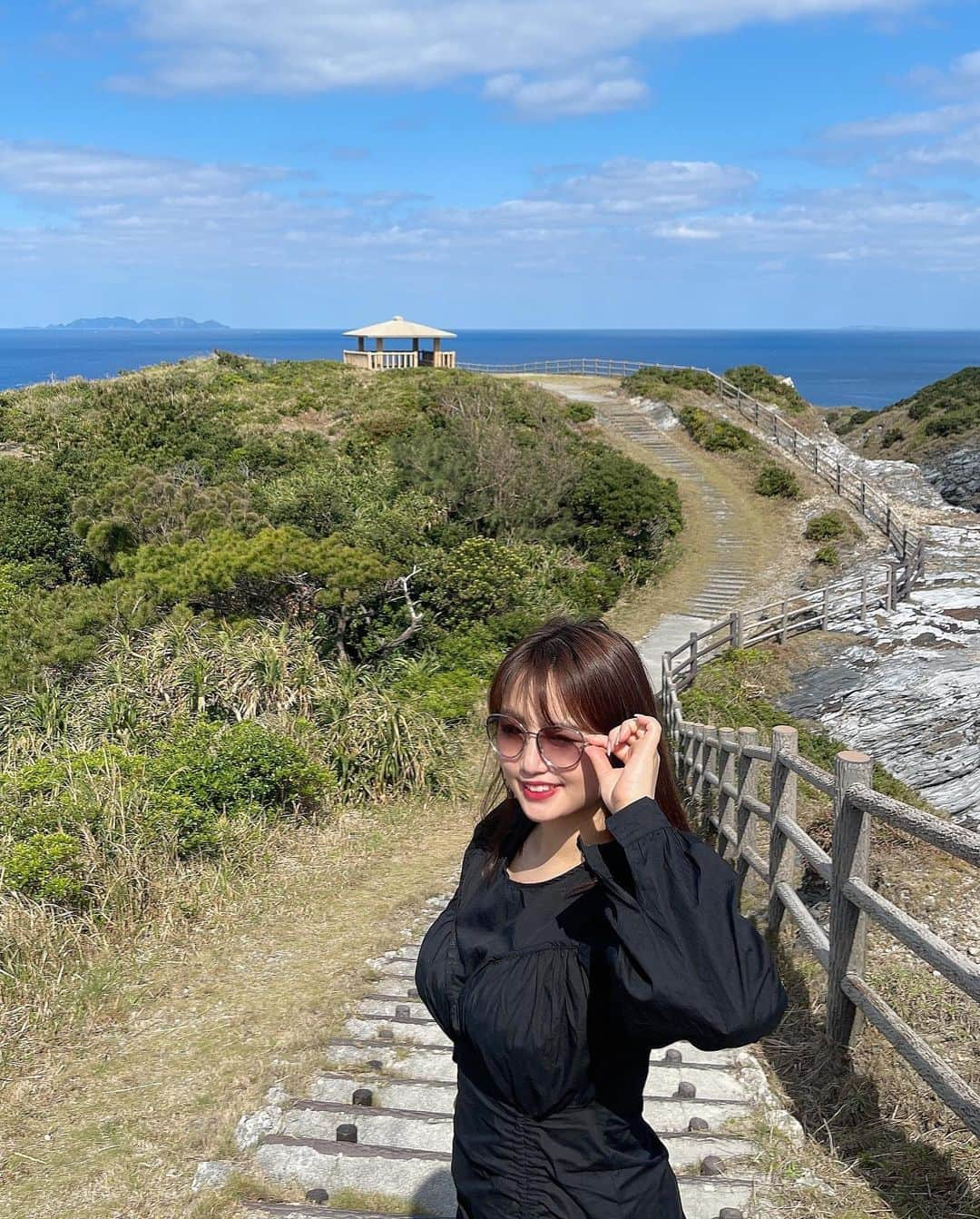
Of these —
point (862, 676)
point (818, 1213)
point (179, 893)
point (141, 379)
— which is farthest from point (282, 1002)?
point (141, 379)

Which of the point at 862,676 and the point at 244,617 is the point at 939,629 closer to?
the point at 862,676

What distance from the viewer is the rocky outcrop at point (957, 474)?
28.1 metres

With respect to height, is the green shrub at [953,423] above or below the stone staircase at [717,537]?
above

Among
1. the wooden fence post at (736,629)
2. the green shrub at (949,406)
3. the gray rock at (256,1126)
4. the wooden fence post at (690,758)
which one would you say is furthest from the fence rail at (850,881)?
the green shrub at (949,406)

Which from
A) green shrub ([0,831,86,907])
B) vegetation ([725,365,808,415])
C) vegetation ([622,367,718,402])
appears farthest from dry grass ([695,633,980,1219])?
vegetation ([725,365,808,415])

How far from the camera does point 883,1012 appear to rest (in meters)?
3.85

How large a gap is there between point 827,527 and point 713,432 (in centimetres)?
907

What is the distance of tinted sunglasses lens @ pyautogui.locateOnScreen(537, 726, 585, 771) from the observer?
1.95 m

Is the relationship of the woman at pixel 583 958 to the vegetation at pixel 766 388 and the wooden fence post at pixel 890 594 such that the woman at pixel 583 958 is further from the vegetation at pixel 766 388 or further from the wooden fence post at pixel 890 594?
the vegetation at pixel 766 388

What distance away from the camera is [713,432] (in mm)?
31688

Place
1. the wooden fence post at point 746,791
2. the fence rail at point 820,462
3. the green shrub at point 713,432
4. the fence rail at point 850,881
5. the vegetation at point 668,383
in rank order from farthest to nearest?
1. the vegetation at point 668,383
2. the green shrub at point 713,432
3. the fence rail at point 820,462
4. the wooden fence post at point 746,791
5. the fence rail at point 850,881

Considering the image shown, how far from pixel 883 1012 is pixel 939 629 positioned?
44.0 ft

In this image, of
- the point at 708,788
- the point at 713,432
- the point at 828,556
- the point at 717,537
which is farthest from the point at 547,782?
the point at 713,432

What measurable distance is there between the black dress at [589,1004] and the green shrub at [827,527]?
74.4ft
